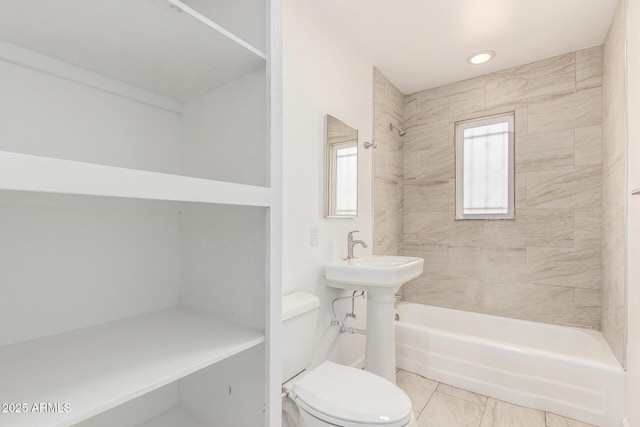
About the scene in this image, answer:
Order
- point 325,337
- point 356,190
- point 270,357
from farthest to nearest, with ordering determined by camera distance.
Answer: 1. point 356,190
2. point 325,337
3. point 270,357

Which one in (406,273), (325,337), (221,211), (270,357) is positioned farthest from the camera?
(325,337)

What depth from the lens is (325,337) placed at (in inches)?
77.7

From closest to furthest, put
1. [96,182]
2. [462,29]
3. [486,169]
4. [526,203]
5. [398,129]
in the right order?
[96,182] < [462,29] < [526,203] < [486,169] < [398,129]

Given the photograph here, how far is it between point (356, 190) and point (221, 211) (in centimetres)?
149

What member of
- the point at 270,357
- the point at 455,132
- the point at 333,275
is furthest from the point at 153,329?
the point at 455,132

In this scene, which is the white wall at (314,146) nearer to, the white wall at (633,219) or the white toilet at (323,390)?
the white toilet at (323,390)

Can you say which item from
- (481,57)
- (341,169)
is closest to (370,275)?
(341,169)

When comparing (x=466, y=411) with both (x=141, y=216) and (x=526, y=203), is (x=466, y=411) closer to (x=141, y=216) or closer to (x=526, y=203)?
(x=526, y=203)

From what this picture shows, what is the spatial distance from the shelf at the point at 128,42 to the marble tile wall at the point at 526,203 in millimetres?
2113

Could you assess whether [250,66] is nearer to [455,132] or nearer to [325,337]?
[325,337]

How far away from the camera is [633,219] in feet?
4.98

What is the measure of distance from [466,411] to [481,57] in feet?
8.46

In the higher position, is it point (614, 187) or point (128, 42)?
point (128, 42)

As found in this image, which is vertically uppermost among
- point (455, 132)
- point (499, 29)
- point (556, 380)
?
point (499, 29)
